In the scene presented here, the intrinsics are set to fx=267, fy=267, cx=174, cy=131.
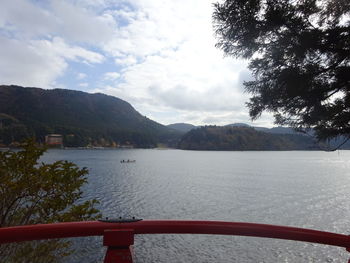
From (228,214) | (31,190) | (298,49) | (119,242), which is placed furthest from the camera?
(228,214)

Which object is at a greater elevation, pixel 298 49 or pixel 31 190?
pixel 298 49

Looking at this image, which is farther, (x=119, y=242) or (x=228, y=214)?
(x=228, y=214)

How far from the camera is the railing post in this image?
1.93 metres

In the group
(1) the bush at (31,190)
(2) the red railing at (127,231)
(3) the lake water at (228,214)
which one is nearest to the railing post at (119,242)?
(2) the red railing at (127,231)

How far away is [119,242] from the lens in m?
1.97

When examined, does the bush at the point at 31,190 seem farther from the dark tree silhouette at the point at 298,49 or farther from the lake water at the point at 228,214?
the dark tree silhouette at the point at 298,49

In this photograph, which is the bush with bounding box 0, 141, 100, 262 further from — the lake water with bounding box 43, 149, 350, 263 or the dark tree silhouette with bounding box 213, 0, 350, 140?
the dark tree silhouette with bounding box 213, 0, 350, 140

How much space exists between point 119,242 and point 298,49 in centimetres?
449

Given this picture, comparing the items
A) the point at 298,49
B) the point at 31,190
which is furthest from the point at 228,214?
the point at 298,49

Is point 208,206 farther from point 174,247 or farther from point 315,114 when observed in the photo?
point 315,114

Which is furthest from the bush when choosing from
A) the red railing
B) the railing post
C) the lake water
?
the railing post

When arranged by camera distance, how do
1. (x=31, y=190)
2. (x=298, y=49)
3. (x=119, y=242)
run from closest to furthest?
(x=119, y=242)
(x=298, y=49)
(x=31, y=190)

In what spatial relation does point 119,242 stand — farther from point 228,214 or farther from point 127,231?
point 228,214

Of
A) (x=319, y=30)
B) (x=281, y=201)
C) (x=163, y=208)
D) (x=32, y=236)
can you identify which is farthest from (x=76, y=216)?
(x=281, y=201)
